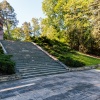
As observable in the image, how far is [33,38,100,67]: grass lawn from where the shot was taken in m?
16.0

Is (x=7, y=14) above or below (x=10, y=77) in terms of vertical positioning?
above

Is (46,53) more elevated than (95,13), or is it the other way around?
(95,13)

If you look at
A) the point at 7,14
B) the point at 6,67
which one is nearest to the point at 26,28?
the point at 7,14

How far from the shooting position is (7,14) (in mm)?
43250

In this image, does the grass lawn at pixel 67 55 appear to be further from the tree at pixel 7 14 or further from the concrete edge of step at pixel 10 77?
the tree at pixel 7 14

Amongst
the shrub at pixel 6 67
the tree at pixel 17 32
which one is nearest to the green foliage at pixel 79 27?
the shrub at pixel 6 67

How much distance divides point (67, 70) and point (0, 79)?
6.68 meters

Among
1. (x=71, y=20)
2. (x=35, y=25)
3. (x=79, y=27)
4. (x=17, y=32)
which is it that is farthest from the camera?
(x=35, y=25)

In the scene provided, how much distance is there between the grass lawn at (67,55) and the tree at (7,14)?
22414mm

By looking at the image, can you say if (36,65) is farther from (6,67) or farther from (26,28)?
(26,28)

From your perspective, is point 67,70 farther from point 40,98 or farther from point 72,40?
point 72,40

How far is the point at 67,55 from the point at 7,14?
29.3m

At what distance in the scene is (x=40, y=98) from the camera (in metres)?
7.12

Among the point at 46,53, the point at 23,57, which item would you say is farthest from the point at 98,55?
the point at 23,57
